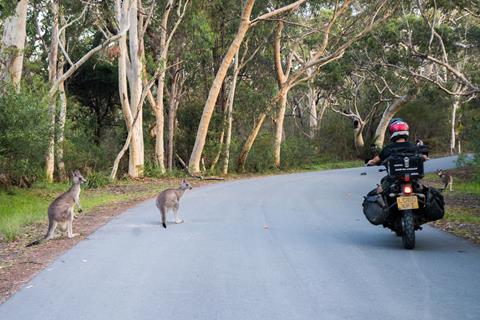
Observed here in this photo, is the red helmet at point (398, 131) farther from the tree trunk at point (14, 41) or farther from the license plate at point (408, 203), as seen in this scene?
the tree trunk at point (14, 41)

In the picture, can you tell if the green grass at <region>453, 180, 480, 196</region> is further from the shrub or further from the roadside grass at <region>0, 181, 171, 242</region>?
the shrub

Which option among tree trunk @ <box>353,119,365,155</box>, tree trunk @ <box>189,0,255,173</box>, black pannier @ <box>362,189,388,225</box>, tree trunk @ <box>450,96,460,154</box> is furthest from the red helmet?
tree trunk @ <box>450,96,460,154</box>

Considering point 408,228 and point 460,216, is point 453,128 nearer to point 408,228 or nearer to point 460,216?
point 460,216

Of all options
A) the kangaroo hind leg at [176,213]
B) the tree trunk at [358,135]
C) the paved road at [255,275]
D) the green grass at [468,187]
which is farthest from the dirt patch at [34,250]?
the tree trunk at [358,135]

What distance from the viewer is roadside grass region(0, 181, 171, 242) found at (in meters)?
13.5

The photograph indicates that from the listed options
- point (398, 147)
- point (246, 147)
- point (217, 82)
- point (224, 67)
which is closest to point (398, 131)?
point (398, 147)

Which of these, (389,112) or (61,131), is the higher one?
(389,112)

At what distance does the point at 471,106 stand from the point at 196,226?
101 feet

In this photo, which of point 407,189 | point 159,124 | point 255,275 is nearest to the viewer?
point 255,275

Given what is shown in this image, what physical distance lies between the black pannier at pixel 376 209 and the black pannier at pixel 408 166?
53 cm

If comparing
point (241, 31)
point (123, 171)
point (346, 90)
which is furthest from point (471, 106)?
point (123, 171)

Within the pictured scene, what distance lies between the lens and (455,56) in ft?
129

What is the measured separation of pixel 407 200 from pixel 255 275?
283 cm

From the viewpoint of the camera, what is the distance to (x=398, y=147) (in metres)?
9.61
